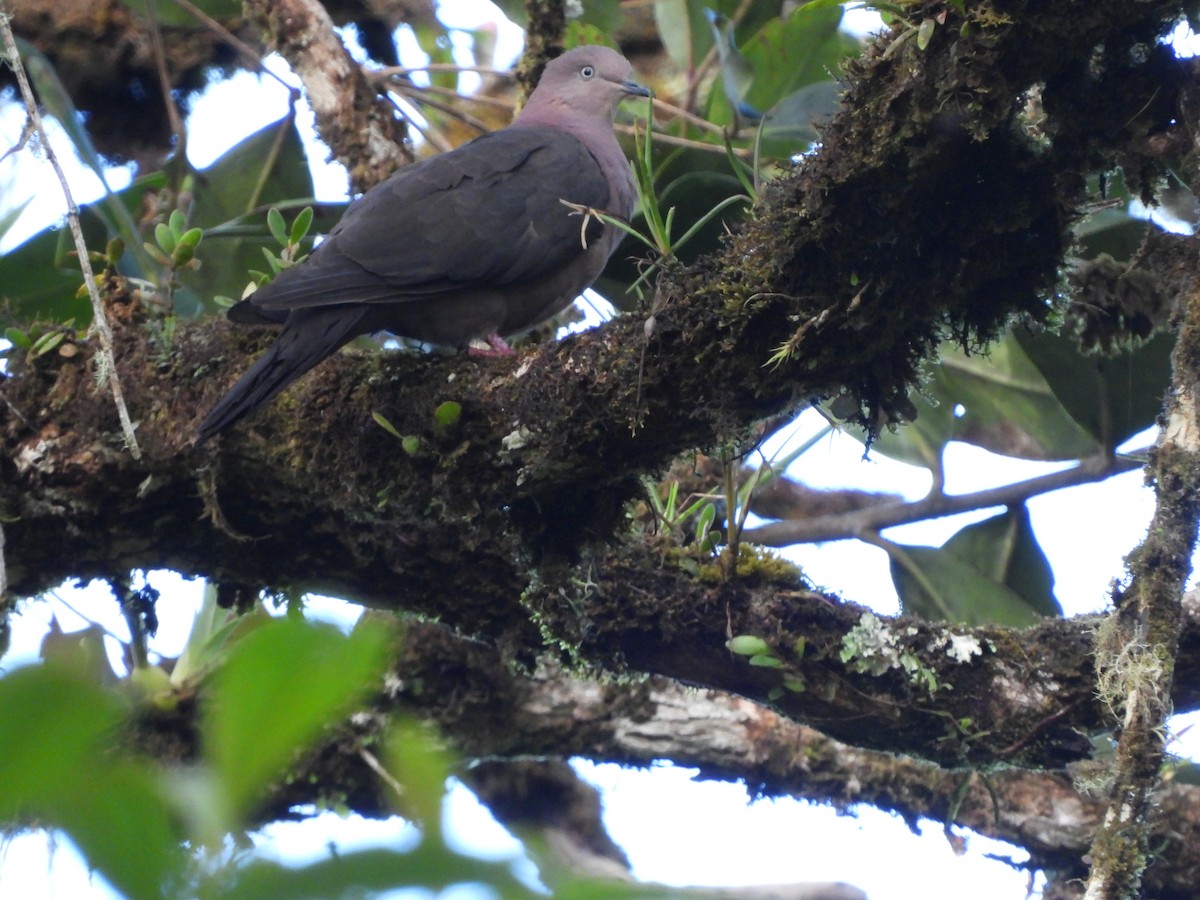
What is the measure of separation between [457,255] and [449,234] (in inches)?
2.8

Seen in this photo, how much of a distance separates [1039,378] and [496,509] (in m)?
2.36

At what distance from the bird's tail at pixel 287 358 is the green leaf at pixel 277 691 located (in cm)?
216

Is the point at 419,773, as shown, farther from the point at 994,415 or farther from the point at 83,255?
the point at 994,415

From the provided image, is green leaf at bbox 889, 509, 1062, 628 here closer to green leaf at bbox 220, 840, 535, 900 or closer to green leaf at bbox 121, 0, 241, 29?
green leaf at bbox 121, 0, 241, 29

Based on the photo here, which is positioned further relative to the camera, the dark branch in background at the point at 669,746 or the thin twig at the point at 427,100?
the thin twig at the point at 427,100

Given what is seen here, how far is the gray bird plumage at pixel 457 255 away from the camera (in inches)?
115

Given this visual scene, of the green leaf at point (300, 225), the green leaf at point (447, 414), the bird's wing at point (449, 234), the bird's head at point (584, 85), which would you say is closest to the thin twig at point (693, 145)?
the bird's head at point (584, 85)

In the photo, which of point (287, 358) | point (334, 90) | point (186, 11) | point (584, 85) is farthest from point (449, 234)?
point (186, 11)

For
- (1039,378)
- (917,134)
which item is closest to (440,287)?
(917,134)

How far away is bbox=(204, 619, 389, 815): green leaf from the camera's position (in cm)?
48

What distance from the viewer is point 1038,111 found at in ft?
7.61

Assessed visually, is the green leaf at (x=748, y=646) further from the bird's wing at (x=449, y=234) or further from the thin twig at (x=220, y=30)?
the thin twig at (x=220, y=30)

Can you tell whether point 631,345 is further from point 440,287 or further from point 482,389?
point 440,287

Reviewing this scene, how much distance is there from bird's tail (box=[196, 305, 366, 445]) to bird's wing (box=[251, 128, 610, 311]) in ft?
0.15
